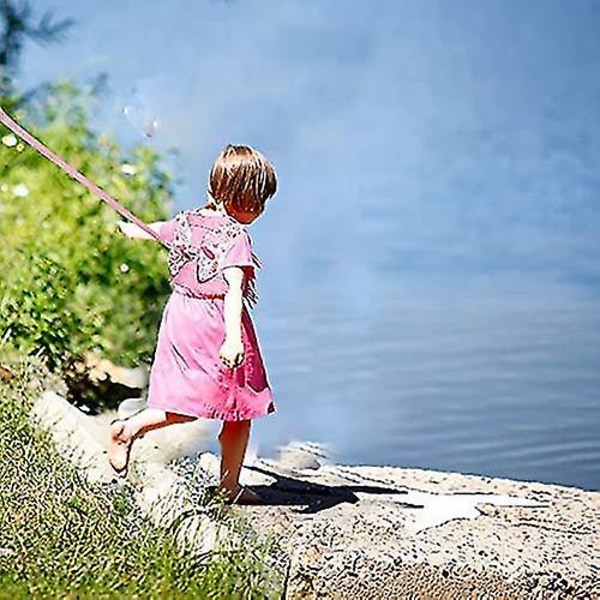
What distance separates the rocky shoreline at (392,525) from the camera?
196cm

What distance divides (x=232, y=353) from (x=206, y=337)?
13 cm

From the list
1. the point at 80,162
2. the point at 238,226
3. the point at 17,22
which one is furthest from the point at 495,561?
the point at 17,22

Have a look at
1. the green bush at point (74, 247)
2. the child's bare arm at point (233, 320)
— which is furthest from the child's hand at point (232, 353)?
the green bush at point (74, 247)

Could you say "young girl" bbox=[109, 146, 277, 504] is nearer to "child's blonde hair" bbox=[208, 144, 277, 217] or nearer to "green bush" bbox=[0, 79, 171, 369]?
"child's blonde hair" bbox=[208, 144, 277, 217]

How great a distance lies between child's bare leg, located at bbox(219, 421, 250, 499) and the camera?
7.79ft

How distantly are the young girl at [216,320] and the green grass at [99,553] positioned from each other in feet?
0.49

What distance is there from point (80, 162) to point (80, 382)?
0.57 meters

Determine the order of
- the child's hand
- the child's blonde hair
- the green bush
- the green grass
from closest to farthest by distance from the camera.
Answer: the green grass, the child's hand, the child's blonde hair, the green bush

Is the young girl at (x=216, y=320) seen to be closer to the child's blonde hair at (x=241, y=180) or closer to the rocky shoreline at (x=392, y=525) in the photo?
the child's blonde hair at (x=241, y=180)

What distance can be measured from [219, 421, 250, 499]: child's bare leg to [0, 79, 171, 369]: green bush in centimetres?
115

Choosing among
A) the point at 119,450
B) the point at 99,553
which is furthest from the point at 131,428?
the point at 99,553

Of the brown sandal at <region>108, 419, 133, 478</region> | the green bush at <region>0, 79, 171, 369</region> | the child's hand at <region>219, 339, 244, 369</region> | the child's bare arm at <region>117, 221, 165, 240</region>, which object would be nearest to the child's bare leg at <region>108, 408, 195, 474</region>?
the brown sandal at <region>108, 419, 133, 478</region>

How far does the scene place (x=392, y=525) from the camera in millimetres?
2162

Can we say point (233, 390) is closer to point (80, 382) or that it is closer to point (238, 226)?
point (238, 226)
